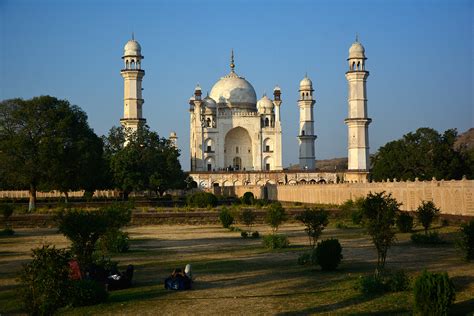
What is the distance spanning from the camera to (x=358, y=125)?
5722 centimetres

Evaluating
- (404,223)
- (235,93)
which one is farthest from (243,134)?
(404,223)

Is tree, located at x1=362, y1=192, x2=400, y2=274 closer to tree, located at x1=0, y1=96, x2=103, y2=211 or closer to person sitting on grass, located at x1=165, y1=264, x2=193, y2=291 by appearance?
person sitting on grass, located at x1=165, y1=264, x2=193, y2=291

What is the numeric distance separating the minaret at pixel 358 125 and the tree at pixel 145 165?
16136 mm

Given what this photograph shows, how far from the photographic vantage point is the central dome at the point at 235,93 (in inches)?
2830

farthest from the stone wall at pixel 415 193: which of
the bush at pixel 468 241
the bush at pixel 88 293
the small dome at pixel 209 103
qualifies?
the small dome at pixel 209 103

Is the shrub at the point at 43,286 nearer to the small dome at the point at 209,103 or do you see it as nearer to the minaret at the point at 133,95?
the minaret at the point at 133,95

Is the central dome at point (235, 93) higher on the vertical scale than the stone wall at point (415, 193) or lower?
higher

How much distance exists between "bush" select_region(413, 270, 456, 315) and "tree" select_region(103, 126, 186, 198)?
3343 centimetres

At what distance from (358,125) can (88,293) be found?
4895cm

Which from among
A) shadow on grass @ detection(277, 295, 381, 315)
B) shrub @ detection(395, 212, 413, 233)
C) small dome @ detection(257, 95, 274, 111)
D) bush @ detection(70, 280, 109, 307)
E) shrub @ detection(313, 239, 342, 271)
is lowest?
shadow on grass @ detection(277, 295, 381, 315)

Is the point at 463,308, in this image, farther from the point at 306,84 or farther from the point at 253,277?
the point at 306,84

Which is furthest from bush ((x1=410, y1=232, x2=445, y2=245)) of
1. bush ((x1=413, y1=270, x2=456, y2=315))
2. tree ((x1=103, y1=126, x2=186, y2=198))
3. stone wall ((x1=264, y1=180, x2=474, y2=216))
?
tree ((x1=103, y1=126, x2=186, y2=198))

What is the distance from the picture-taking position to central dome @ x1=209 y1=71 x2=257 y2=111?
71875mm

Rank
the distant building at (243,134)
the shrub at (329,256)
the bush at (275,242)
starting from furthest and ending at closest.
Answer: the distant building at (243,134) < the bush at (275,242) < the shrub at (329,256)
